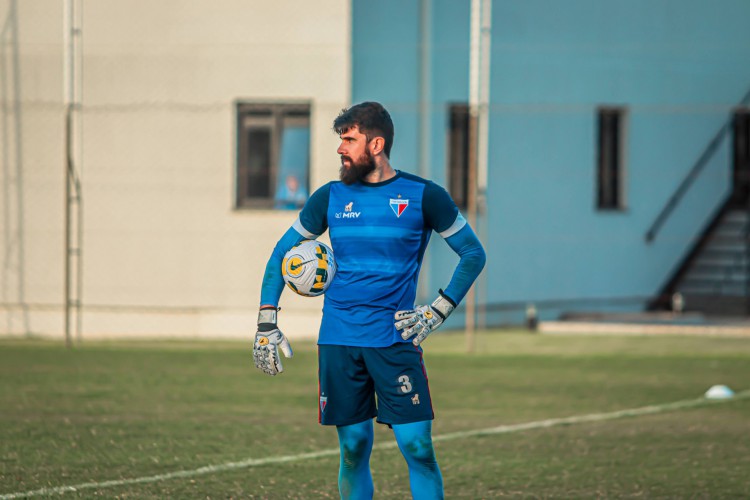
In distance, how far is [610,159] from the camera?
21938 mm

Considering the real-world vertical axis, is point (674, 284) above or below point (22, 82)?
below

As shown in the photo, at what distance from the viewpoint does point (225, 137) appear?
18.7 meters

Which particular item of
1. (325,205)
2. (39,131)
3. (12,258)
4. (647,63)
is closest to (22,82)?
(39,131)

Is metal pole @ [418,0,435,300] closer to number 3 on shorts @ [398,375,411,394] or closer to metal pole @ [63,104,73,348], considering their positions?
metal pole @ [63,104,73,348]

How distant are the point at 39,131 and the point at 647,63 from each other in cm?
925

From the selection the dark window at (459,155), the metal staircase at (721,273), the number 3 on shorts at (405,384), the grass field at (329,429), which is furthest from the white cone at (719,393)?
the metal staircase at (721,273)

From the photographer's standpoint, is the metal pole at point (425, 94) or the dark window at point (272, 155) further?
the metal pole at point (425, 94)

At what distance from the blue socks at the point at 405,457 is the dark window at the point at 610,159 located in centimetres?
1577

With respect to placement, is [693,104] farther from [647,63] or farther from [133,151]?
[133,151]

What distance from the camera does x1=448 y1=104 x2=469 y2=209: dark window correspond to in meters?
20.0

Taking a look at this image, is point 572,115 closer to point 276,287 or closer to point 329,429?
point 329,429

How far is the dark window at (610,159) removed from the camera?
21.8 metres

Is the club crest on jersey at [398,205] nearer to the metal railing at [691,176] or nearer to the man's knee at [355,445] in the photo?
the man's knee at [355,445]

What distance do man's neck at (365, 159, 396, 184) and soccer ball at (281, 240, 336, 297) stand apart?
0.38 meters
